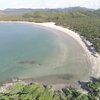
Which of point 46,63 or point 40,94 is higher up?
point 40,94

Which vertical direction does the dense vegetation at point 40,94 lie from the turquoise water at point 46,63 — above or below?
above

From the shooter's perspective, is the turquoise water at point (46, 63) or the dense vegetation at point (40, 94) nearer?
the dense vegetation at point (40, 94)

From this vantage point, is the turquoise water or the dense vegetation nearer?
the dense vegetation

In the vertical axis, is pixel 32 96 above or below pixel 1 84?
above

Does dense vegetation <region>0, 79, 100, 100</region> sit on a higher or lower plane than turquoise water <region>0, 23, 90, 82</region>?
higher

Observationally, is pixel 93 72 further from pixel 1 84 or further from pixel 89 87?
pixel 1 84

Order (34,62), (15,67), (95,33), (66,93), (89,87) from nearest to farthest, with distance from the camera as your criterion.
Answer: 1. (66,93)
2. (89,87)
3. (15,67)
4. (34,62)
5. (95,33)

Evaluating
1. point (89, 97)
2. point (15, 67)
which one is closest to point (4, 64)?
point (15, 67)

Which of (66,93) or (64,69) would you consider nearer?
(66,93)

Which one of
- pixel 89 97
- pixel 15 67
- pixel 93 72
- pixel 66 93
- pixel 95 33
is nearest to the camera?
pixel 89 97

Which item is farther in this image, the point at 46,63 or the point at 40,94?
the point at 46,63
